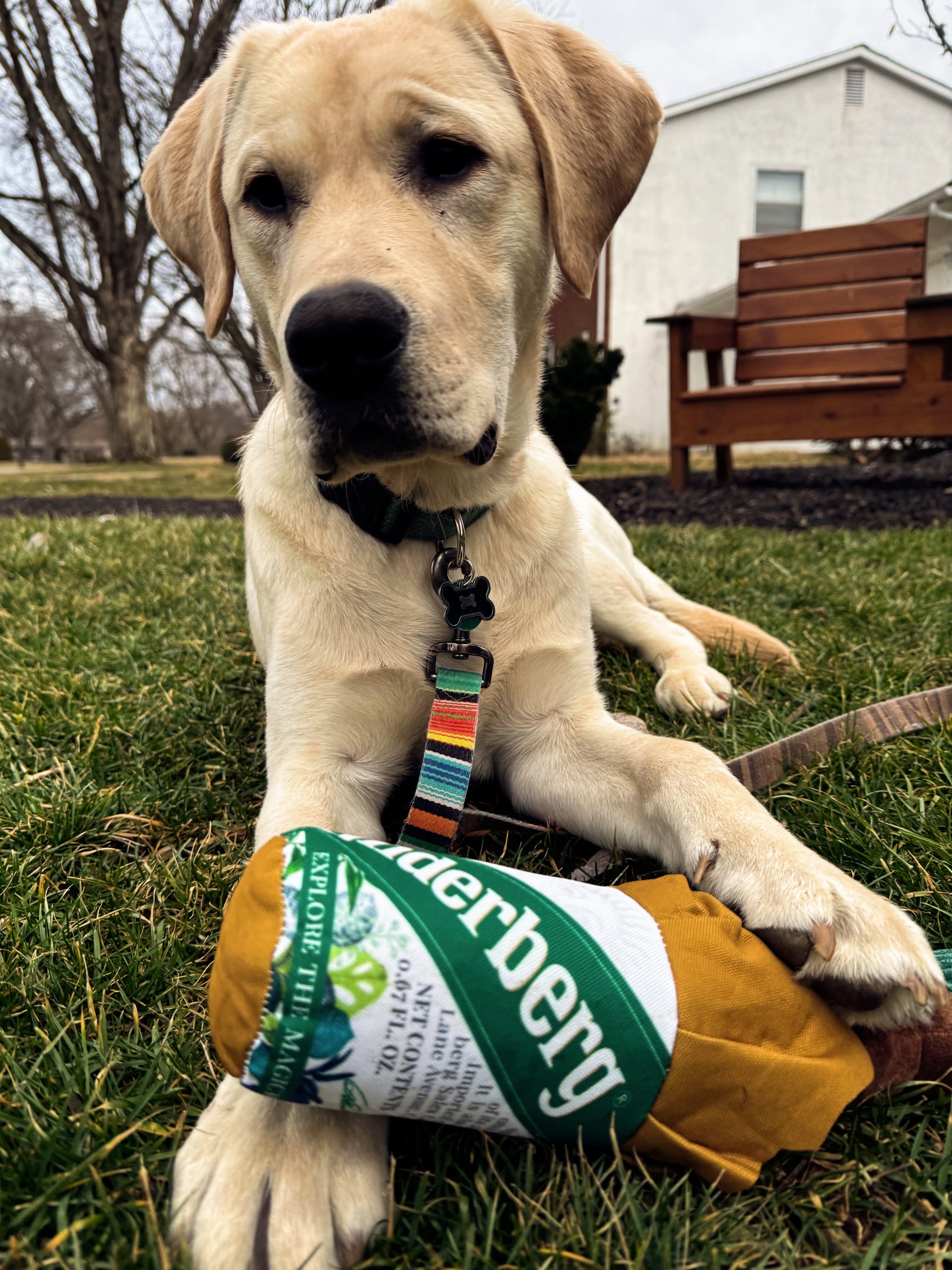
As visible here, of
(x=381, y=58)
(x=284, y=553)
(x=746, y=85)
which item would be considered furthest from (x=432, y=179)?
(x=746, y=85)

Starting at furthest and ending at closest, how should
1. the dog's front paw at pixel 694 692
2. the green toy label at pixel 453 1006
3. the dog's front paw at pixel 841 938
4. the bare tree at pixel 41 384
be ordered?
the bare tree at pixel 41 384
the dog's front paw at pixel 694 692
the dog's front paw at pixel 841 938
the green toy label at pixel 453 1006

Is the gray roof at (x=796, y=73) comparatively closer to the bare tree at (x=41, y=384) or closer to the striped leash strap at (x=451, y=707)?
the striped leash strap at (x=451, y=707)

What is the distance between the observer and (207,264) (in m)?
2.33

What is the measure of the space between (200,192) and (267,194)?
0.38m

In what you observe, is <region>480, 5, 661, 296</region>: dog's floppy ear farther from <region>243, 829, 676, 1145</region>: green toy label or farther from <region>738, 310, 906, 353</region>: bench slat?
<region>738, 310, 906, 353</region>: bench slat

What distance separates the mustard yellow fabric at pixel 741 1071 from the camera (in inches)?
44.0

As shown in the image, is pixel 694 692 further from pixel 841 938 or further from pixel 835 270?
pixel 835 270

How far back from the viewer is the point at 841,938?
1.31m

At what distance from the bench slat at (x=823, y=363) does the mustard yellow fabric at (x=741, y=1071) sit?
8682 millimetres

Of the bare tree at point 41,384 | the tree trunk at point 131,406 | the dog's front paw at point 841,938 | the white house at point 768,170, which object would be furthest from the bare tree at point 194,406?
the dog's front paw at point 841,938

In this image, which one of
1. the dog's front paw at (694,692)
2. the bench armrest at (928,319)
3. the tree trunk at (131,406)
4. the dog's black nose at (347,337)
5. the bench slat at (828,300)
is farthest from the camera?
the tree trunk at (131,406)

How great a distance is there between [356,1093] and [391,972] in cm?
15

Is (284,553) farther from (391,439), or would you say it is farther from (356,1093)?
(356,1093)

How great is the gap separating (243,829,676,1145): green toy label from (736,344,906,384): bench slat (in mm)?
8841
